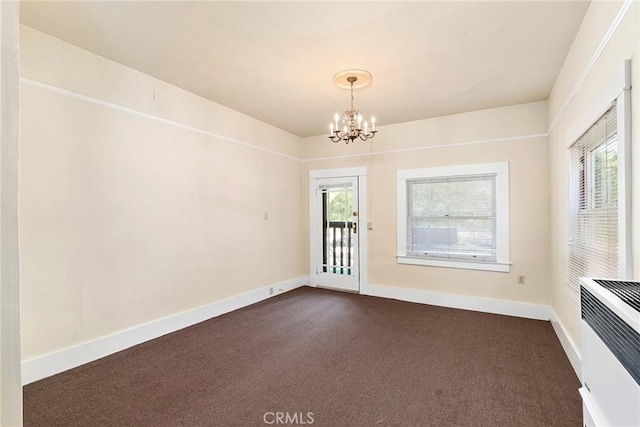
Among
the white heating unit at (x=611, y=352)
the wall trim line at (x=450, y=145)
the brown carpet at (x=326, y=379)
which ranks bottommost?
the brown carpet at (x=326, y=379)

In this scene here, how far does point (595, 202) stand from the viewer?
7.78ft

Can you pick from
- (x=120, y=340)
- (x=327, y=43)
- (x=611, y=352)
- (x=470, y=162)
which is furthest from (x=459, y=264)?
(x=120, y=340)

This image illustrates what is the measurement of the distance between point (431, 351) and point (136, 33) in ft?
12.6

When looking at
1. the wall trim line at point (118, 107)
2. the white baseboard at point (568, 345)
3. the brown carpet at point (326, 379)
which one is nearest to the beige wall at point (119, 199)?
the wall trim line at point (118, 107)

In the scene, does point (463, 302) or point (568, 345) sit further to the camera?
point (463, 302)

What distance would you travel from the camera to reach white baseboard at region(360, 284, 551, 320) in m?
4.02

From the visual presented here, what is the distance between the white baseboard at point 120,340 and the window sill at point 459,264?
2.38m

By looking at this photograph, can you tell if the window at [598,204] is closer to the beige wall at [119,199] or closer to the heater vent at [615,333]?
the heater vent at [615,333]

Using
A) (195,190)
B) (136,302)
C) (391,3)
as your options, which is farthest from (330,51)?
(136,302)

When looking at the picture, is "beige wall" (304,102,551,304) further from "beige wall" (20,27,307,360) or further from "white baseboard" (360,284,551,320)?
"beige wall" (20,27,307,360)

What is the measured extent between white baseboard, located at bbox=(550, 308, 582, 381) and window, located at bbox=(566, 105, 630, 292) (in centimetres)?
51

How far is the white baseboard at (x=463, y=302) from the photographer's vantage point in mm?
4023

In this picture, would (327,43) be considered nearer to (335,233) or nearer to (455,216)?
(455,216)

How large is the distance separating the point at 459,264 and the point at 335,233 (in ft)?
6.85
